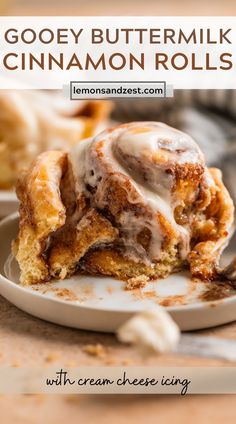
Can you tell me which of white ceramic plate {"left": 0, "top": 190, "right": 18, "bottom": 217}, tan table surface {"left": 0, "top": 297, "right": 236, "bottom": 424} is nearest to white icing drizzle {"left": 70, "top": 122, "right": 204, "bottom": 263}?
tan table surface {"left": 0, "top": 297, "right": 236, "bottom": 424}

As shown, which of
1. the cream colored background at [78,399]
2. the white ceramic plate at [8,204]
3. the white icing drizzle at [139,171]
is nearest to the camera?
the cream colored background at [78,399]

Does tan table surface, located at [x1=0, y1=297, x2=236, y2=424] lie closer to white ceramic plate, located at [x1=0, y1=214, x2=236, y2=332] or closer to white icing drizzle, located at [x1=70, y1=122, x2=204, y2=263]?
white ceramic plate, located at [x1=0, y1=214, x2=236, y2=332]

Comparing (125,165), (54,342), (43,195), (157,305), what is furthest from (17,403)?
(125,165)

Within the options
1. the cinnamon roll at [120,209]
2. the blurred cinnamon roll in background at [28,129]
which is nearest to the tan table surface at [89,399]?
the cinnamon roll at [120,209]

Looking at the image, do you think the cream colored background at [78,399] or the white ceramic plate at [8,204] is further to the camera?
the white ceramic plate at [8,204]

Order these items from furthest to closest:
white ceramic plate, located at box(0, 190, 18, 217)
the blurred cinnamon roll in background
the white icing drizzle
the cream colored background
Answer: the blurred cinnamon roll in background → white ceramic plate, located at box(0, 190, 18, 217) → the white icing drizzle → the cream colored background

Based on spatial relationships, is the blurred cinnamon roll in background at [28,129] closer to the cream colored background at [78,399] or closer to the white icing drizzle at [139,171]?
the white icing drizzle at [139,171]
